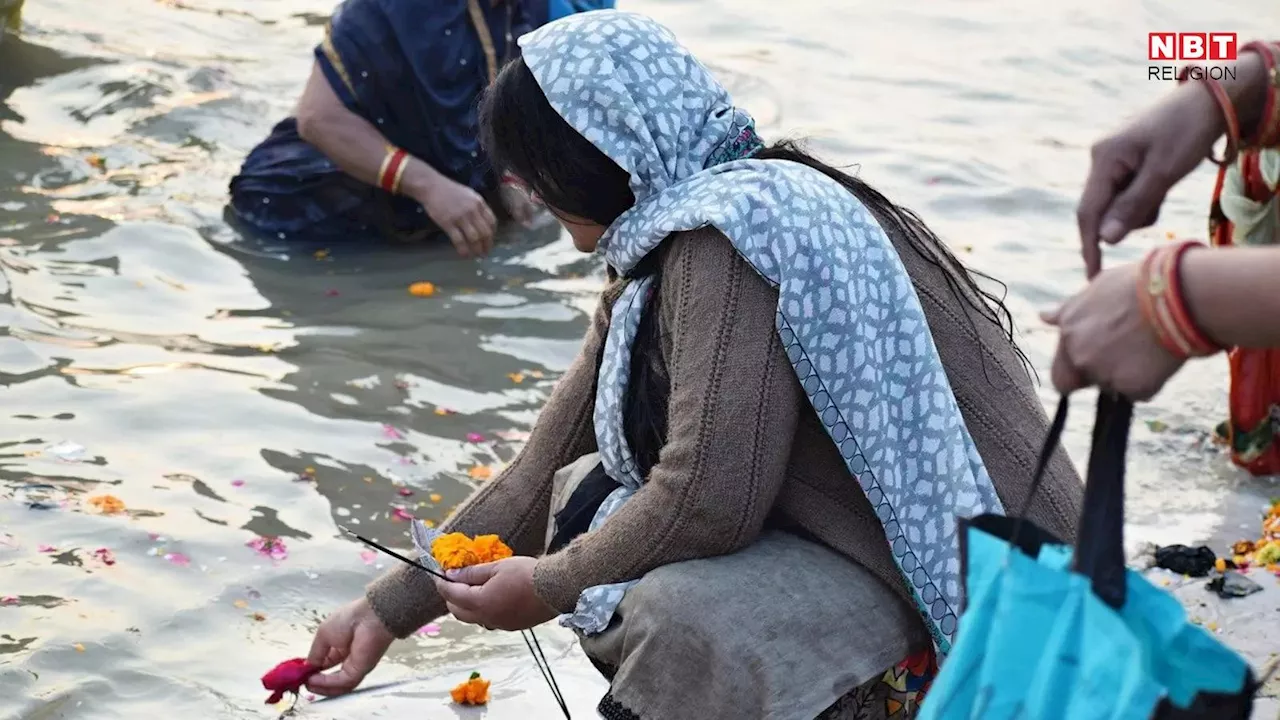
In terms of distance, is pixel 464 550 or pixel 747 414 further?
pixel 464 550

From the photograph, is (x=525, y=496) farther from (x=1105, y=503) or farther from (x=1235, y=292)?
(x=1235, y=292)

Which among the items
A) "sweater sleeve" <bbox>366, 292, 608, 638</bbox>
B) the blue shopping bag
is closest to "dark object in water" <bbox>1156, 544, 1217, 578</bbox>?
"sweater sleeve" <bbox>366, 292, 608, 638</bbox>

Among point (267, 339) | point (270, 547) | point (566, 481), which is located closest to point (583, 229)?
point (566, 481)

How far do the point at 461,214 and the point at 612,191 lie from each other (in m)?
2.83

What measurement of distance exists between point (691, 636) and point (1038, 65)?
730cm

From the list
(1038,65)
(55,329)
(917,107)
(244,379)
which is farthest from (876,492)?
(1038,65)

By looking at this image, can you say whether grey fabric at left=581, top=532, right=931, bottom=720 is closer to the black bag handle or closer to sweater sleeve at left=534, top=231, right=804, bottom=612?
sweater sleeve at left=534, top=231, right=804, bottom=612

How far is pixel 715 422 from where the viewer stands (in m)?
2.33

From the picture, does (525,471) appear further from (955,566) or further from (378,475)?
(378,475)

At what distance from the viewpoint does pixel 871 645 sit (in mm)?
2426

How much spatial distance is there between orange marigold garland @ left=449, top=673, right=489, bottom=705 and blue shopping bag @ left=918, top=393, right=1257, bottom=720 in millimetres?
1464

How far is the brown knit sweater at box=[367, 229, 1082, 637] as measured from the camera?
235 centimetres

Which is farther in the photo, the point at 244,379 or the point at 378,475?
the point at 244,379

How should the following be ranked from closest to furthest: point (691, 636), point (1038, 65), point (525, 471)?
point (691, 636) < point (525, 471) < point (1038, 65)
